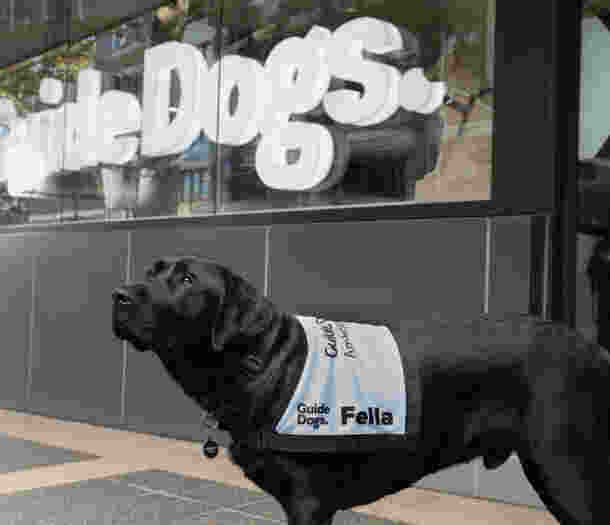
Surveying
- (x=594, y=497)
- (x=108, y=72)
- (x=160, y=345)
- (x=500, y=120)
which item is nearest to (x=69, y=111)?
(x=108, y=72)

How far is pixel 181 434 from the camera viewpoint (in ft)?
24.0

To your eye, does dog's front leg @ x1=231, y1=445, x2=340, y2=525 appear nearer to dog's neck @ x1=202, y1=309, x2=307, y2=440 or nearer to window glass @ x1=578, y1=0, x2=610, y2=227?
dog's neck @ x1=202, y1=309, x2=307, y2=440

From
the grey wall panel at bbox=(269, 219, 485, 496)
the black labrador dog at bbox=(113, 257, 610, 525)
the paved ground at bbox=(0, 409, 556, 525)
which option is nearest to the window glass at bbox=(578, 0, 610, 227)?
the grey wall panel at bbox=(269, 219, 485, 496)

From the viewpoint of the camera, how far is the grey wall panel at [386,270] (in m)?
5.57

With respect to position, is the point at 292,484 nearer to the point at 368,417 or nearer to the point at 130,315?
the point at 368,417

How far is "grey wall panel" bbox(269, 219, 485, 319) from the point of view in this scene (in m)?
5.60

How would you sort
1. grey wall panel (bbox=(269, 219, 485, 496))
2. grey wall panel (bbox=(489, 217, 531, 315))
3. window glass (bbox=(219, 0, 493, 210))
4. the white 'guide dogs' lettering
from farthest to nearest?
the white 'guide dogs' lettering
window glass (bbox=(219, 0, 493, 210))
grey wall panel (bbox=(269, 219, 485, 496))
grey wall panel (bbox=(489, 217, 531, 315))

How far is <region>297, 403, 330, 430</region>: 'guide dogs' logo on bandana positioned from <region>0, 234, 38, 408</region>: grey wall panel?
7342mm

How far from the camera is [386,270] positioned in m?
6.03

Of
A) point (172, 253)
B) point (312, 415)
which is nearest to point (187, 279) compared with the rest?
point (312, 415)

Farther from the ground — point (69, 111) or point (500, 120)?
point (69, 111)

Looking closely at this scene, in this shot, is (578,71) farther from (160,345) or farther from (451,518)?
(160,345)

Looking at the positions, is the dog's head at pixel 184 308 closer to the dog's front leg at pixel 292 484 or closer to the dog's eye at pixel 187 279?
the dog's eye at pixel 187 279

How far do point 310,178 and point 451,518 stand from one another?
3.19m
